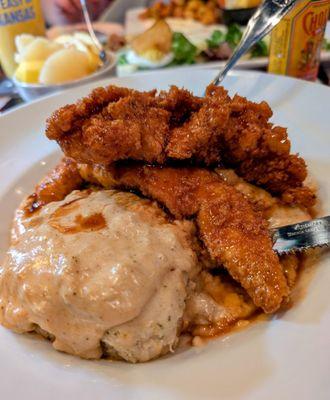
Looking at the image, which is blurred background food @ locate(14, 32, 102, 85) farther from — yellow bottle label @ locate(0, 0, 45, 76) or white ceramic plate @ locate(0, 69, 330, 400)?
white ceramic plate @ locate(0, 69, 330, 400)

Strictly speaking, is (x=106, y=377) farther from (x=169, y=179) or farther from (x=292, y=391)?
(x=169, y=179)

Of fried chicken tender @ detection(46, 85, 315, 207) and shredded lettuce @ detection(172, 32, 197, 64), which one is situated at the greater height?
fried chicken tender @ detection(46, 85, 315, 207)

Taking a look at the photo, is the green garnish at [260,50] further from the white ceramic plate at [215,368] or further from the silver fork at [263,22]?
the white ceramic plate at [215,368]

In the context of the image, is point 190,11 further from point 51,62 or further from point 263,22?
point 263,22

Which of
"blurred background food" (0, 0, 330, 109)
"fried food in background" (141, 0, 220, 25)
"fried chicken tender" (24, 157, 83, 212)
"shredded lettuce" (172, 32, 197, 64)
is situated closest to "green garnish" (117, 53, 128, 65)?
"blurred background food" (0, 0, 330, 109)

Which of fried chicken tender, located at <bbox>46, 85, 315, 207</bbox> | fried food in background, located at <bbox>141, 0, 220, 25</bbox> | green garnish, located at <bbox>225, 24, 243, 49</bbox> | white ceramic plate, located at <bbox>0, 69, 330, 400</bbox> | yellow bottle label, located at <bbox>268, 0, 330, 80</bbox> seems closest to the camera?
white ceramic plate, located at <bbox>0, 69, 330, 400</bbox>

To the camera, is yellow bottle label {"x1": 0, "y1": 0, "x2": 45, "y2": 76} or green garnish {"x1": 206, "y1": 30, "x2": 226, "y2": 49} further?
green garnish {"x1": 206, "y1": 30, "x2": 226, "y2": 49}

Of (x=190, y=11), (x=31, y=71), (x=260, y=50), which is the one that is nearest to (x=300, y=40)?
(x=260, y=50)

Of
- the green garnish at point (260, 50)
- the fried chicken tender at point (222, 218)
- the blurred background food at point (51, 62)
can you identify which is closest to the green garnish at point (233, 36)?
the green garnish at point (260, 50)
